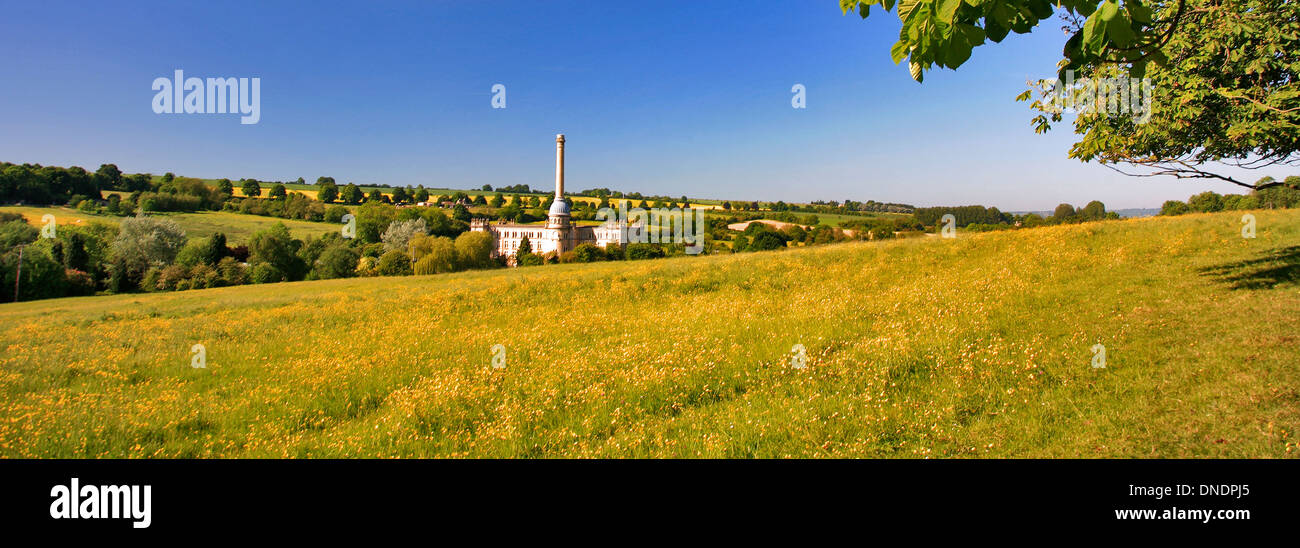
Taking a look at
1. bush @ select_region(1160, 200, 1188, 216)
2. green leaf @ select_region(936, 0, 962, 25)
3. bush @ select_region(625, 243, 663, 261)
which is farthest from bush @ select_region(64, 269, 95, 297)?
bush @ select_region(1160, 200, 1188, 216)

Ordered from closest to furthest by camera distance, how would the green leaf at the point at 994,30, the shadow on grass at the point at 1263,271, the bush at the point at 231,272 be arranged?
1. the green leaf at the point at 994,30
2. the shadow on grass at the point at 1263,271
3. the bush at the point at 231,272

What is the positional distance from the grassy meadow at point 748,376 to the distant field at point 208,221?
106m

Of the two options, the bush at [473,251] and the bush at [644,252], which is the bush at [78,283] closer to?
the bush at [473,251]

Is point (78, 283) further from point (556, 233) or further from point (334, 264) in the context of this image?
point (556, 233)

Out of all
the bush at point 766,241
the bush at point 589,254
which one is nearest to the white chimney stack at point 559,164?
the bush at point 589,254

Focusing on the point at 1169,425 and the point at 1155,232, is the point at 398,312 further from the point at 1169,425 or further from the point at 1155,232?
the point at 1155,232

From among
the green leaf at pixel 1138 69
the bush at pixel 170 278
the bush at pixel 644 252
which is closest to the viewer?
the green leaf at pixel 1138 69

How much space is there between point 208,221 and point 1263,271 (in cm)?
16040

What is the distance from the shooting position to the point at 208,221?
110312 millimetres

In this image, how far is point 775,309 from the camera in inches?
578

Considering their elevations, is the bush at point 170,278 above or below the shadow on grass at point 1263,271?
below

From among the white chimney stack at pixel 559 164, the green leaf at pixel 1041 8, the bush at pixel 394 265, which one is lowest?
the bush at pixel 394 265

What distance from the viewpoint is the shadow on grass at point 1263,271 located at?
11.8 meters
